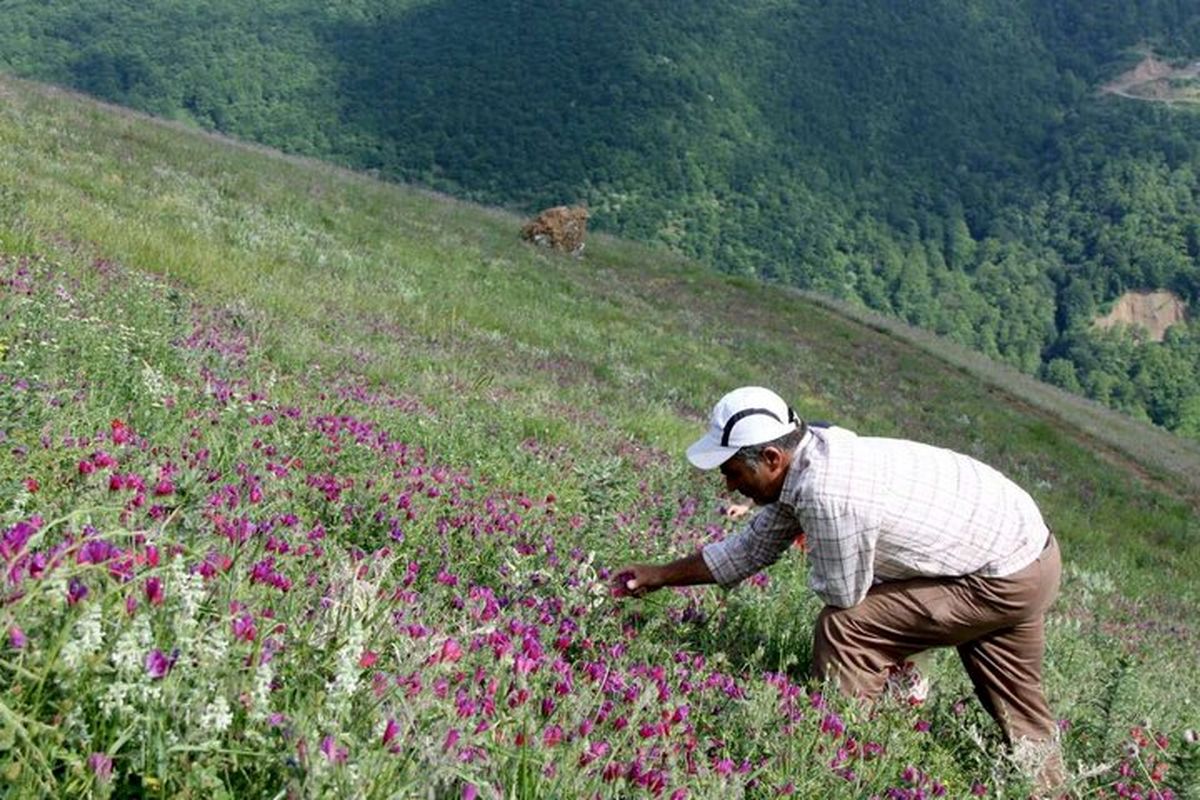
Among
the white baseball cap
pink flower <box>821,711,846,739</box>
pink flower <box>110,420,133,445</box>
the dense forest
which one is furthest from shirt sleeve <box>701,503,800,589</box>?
the dense forest

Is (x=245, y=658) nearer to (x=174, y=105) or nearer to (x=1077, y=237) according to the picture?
(x=174, y=105)

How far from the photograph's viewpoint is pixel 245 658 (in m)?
2.06

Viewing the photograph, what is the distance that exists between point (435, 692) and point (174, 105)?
88122 mm

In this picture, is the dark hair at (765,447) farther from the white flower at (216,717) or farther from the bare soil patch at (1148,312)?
the bare soil patch at (1148,312)

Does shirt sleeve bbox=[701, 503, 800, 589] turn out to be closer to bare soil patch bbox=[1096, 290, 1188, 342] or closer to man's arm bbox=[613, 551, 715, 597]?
man's arm bbox=[613, 551, 715, 597]

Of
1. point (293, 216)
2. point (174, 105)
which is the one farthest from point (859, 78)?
point (293, 216)

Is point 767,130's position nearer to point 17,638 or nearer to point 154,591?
point 154,591

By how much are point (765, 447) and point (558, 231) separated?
28.0m

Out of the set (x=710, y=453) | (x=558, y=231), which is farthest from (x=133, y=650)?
(x=558, y=231)

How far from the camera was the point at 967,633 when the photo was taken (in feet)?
14.2

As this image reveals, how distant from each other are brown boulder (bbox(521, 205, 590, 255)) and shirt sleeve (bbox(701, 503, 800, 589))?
87.7ft

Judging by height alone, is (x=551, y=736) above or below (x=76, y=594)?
below

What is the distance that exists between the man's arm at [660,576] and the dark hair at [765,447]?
22.1 inches

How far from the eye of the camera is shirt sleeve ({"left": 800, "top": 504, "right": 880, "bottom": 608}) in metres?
3.96
